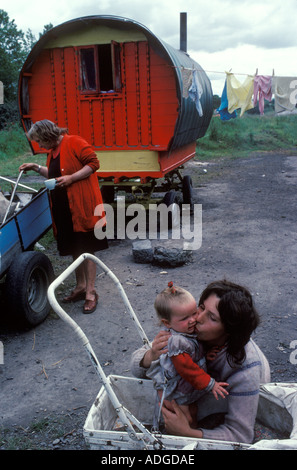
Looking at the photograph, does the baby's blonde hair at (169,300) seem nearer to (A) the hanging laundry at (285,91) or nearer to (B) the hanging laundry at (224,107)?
(A) the hanging laundry at (285,91)

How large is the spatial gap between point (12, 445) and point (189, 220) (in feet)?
20.9

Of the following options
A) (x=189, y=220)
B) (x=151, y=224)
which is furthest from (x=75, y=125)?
(x=189, y=220)

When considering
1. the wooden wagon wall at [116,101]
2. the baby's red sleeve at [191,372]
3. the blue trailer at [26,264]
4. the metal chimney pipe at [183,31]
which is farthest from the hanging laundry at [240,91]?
the baby's red sleeve at [191,372]

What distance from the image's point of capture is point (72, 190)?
4465 mm

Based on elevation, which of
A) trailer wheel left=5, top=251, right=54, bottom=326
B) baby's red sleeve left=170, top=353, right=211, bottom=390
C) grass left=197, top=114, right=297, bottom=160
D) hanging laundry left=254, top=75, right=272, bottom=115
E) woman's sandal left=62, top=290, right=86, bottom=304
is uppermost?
hanging laundry left=254, top=75, right=272, bottom=115

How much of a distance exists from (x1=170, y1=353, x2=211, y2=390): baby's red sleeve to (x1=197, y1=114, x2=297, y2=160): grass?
61.6 ft

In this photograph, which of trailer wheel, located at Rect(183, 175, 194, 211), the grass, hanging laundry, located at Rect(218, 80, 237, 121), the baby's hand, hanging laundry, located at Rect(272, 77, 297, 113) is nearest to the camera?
the baby's hand

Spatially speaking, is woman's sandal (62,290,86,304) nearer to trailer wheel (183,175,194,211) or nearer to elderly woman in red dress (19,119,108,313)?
elderly woman in red dress (19,119,108,313)

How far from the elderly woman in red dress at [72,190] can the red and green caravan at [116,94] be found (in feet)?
9.52

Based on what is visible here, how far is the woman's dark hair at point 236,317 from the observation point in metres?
2.08

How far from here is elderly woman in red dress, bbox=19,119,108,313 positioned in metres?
4.31

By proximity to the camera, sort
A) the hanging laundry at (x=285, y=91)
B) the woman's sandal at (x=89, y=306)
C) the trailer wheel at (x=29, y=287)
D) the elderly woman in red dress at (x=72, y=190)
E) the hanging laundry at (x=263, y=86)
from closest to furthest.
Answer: the trailer wheel at (x=29, y=287) → the elderly woman in red dress at (x=72, y=190) → the woman's sandal at (x=89, y=306) → the hanging laundry at (x=285, y=91) → the hanging laundry at (x=263, y=86)

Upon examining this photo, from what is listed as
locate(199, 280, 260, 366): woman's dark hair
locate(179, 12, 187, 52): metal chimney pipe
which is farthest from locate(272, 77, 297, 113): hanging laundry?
locate(199, 280, 260, 366): woman's dark hair

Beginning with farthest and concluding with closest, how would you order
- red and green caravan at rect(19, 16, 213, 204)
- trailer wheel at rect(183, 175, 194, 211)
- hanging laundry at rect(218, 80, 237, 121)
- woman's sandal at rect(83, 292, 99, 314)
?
1. hanging laundry at rect(218, 80, 237, 121)
2. trailer wheel at rect(183, 175, 194, 211)
3. red and green caravan at rect(19, 16, 213, 204)
4. woman's sandal at rect(83, 292, 99, 314)
